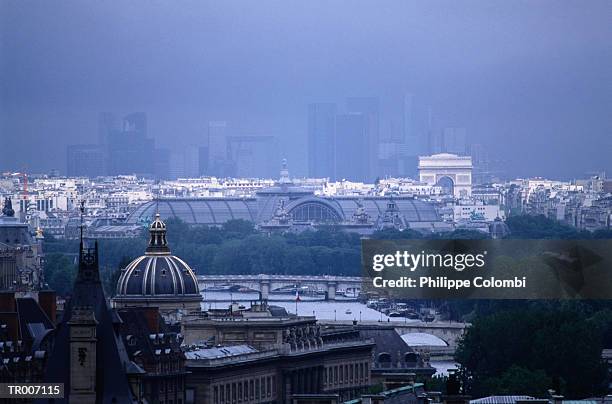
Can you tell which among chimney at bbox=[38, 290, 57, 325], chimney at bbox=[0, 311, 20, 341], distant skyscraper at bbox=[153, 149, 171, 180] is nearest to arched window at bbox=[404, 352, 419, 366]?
chimney at bbox=[38, 290, 57, 325]

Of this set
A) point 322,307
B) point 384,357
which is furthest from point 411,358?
point 322,307

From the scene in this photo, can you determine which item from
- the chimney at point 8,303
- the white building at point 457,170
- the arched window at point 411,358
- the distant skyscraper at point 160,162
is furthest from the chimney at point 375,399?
A: the distant skyscraper at point 160,162

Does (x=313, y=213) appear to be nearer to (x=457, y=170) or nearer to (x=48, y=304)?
(x=457, y=170)

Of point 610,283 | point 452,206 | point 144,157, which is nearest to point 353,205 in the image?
point 452,206

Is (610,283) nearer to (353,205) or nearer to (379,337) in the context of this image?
(379,337)

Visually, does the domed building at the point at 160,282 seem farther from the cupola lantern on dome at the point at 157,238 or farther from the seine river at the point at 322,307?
the seine river at the point at 322,307

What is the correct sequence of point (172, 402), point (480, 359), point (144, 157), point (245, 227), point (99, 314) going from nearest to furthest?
1. point (99, 314)
2. point (172, 402)
3. point (480, 359)
4. point (245, 227)
5. point (144, 157)
